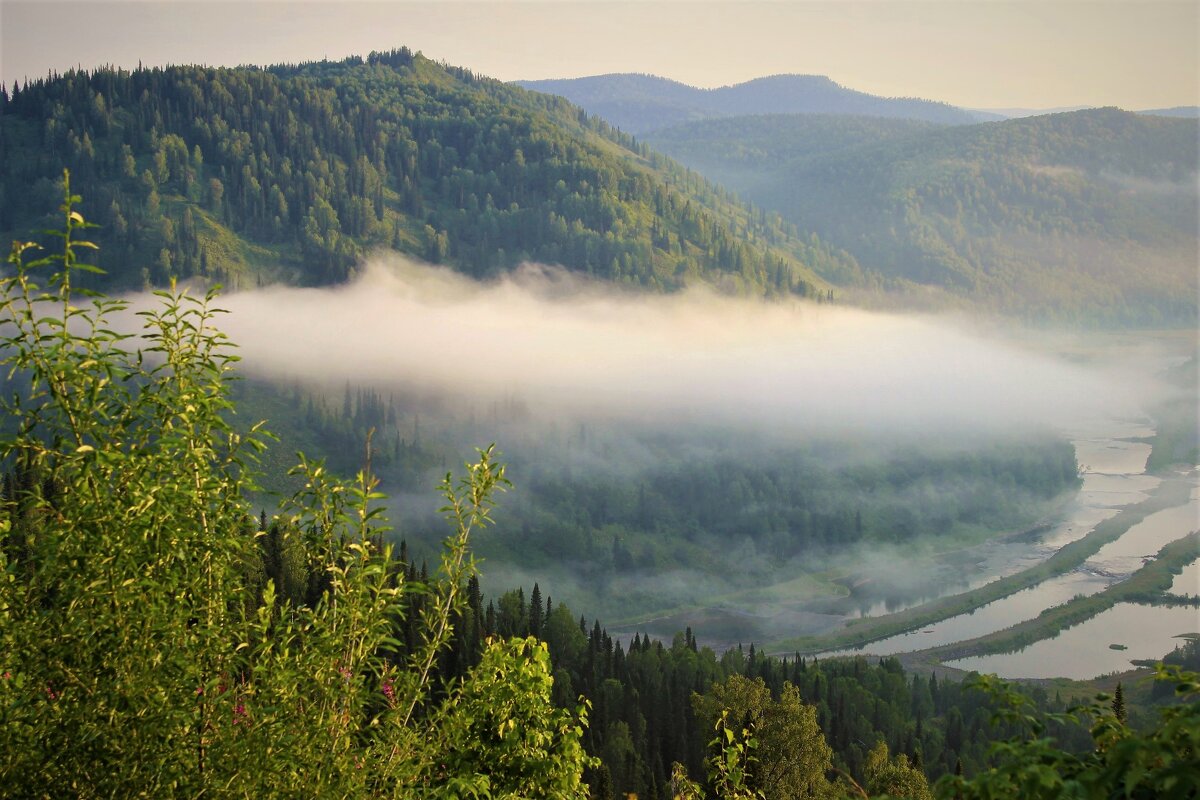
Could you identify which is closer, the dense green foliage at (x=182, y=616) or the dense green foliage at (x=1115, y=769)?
the dense green foliage at (x=1115, y=769)

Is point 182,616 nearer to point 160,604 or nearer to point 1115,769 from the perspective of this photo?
point 160,604

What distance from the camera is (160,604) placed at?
1205 centimetres

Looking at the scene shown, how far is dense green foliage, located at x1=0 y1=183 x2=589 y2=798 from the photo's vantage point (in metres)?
11.7

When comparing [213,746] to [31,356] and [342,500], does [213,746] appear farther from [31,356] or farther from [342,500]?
[31,356]

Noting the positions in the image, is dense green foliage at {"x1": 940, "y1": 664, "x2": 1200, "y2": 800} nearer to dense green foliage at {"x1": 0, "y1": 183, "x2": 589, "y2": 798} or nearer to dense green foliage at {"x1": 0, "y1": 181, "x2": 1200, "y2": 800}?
dense green foliage at {"x1": 0, "y1": 181, "x2": 1200, "y2": 800}

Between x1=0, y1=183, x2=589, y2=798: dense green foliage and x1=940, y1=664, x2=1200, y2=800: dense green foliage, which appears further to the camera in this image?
x1=0, y1=183, x2=589, y2=798: dense green foliage

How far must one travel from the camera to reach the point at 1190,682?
9.36m

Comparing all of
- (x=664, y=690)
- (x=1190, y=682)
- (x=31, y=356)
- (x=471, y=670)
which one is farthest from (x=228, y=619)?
(x=664, y=690)

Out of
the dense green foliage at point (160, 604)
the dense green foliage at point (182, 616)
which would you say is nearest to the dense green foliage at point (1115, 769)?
the dense green foliage at point (182, 616)

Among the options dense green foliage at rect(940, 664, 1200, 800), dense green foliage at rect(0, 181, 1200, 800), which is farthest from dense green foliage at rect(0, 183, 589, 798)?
dense green foliage at rect(940, 664, 1200, 800)

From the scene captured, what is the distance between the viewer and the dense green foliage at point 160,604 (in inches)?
460

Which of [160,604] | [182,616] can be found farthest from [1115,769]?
[160,604]

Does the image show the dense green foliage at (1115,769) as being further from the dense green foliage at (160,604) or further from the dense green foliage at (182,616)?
the dense green foliage at (160,604)

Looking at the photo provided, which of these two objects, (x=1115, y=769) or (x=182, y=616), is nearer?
(x=1115, y=769)
